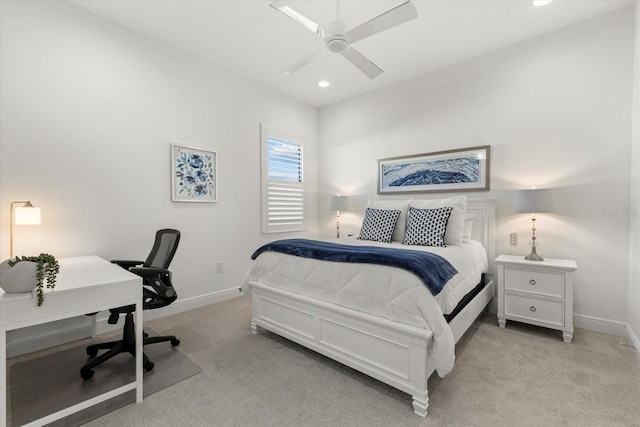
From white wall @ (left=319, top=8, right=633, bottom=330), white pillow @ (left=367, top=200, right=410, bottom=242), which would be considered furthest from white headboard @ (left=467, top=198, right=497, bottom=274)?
white pillow @ (left=367, top=200, right=410, bottom=242)

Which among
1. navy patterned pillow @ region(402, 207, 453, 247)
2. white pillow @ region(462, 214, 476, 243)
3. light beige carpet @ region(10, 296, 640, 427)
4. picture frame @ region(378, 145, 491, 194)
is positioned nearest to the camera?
light beige carpet @ region(10, 296, 640, 427)

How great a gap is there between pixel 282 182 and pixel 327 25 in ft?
7.57

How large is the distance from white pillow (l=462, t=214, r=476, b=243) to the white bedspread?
34 centimetres

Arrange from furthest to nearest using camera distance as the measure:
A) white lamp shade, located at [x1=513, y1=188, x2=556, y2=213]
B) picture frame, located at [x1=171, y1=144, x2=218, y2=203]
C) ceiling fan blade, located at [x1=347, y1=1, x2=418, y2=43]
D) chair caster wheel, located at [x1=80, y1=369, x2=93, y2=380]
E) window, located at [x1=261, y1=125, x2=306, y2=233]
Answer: window, located at [x1=261, y1=125, x2=306, y2=233], picture frame, located at [x1=171, y1=144, x2=218, y2=203], white lamp shade, located at [x1=513, y1=188, x2=556, y2=213], chair caster wheel, located at [x1=80, y1=369, x2=93, y2=380], ceiling fan blade, located at [x1=347, y1=1, x2=418, y2=43]

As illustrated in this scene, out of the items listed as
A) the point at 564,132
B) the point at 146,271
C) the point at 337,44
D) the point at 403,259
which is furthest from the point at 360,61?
the point at 146,271

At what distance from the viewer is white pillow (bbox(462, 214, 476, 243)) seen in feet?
10.2

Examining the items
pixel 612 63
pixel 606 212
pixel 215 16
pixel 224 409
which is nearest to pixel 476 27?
pixel 612 63

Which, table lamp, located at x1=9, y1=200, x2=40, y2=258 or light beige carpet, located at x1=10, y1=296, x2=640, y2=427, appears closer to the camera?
light beige carpet, located at x1=10, y1=296, x2=640, y2=427

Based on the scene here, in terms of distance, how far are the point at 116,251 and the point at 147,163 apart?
95 cm

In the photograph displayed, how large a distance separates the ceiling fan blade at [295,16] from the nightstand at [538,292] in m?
2.68

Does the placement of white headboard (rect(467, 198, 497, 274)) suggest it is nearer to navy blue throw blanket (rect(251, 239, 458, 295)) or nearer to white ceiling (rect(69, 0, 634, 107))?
navy blue throw blanket (rect(251, 239, 458, 295))

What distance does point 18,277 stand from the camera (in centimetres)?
137

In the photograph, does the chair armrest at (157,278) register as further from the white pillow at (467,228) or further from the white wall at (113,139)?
the white pillow at (467,228)

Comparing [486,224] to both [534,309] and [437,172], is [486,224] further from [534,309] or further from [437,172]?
[534,309]
